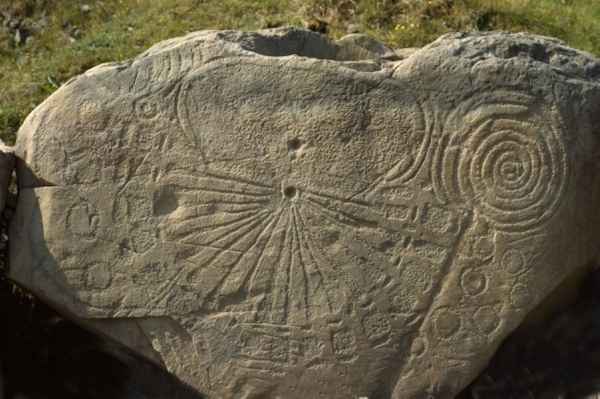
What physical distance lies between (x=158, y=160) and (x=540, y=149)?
1611 millimetres

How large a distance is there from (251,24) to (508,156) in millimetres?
3406

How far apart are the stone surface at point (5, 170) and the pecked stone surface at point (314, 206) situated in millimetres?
57

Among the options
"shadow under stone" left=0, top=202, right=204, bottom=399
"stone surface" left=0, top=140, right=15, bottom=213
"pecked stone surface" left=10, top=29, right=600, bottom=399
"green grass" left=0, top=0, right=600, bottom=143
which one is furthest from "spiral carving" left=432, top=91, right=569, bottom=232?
"green grass" left=0, top=0, right=600, bottom=143

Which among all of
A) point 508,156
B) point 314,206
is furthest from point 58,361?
point 508,156

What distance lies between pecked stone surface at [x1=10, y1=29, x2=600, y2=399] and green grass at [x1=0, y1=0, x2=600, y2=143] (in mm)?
2555

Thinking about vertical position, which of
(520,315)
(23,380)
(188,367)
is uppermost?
(520,315)

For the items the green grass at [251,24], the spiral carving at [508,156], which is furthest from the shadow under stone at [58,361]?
the green grass at [251,24]

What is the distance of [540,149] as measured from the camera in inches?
151

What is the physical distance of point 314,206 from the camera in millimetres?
3947

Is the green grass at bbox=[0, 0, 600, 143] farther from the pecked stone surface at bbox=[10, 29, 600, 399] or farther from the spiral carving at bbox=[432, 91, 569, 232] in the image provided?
the spiral carving at bbox=[432, 91, 569, 232]

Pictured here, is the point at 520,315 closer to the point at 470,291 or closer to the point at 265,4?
the point at 470,291

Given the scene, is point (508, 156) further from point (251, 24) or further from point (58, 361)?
point (251, 24)

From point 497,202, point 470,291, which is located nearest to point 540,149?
point 497,202

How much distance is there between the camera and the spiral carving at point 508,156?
3832 millimetres
